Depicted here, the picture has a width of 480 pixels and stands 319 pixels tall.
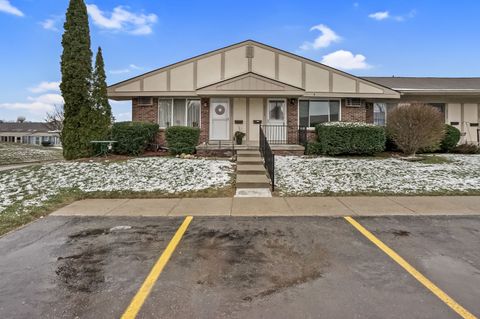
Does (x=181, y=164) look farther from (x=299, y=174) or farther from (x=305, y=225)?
(x=305, y=225)

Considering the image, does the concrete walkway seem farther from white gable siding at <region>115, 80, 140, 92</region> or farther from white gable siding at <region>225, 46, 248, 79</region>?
white gable siding at <region>225, 46, 248, 79</region>

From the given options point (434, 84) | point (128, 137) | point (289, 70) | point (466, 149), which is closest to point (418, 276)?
point (128, 137)

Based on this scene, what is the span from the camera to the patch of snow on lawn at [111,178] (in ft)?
26.6

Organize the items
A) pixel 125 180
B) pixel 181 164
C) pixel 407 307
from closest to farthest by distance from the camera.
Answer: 1. pixel 407 307
2. pixel 125 180
3. pixel 181 164

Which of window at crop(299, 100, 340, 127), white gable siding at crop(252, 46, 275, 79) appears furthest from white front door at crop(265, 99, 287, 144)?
white gable siding at crop(252, 46, 275, 79)

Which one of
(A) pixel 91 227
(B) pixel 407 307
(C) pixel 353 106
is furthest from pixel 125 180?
(C) pixel 353 106

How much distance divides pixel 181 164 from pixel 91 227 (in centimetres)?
547

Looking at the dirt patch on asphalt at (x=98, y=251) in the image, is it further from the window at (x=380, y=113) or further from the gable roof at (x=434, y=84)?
the gable roof at (x=434, y=84)

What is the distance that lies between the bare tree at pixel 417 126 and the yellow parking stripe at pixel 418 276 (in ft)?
28.7

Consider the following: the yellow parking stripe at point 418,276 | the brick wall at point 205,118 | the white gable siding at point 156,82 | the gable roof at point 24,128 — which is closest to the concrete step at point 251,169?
the yellow parking stripe at point 418,276

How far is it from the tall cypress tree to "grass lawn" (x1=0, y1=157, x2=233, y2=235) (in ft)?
4.82

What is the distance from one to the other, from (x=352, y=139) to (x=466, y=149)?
6.29m

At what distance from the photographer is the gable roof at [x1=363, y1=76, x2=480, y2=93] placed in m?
16.0

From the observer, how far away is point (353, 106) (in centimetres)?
1525
